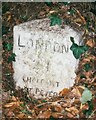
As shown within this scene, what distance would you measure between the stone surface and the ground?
0.05 meters

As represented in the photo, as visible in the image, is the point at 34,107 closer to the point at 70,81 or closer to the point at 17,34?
the point at 70,81

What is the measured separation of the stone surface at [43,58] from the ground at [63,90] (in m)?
0.05

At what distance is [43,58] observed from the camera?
114 inches

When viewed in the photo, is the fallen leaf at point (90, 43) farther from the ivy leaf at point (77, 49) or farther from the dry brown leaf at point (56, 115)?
the dry brown leaf at point (56, 115)

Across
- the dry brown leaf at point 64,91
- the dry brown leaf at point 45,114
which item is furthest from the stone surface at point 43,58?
the dry brown leaf at point 45,114

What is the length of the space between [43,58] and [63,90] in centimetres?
29

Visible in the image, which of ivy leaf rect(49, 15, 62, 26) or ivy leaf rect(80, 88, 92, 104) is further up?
ivy leaf rect(49, 15, 62, 26)

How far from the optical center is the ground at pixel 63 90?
9.27 feet

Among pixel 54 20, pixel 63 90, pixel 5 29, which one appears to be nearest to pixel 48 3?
pixel 54 20

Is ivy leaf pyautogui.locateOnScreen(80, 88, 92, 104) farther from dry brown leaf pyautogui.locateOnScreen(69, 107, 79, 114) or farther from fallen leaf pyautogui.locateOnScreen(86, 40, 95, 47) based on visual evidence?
Result: fallen leaf pyautogui.locateOnScreen(86, 40, 95, 47)

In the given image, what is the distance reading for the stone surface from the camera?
9.31ft

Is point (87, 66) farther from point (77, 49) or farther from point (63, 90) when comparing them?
point (63, 90)

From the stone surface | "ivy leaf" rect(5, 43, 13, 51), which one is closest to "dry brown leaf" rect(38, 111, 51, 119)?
the stone surface

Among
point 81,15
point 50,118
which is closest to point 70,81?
point 50,118
